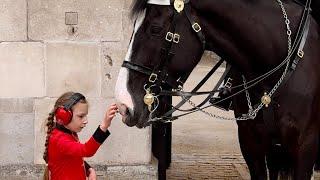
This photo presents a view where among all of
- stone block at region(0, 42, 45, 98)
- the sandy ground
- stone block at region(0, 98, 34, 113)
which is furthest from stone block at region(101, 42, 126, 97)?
the sandy ground

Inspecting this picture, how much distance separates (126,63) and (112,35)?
1952 millimetres

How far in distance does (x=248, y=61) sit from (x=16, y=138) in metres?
2.54

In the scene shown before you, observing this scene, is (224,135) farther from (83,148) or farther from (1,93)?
(83,148)

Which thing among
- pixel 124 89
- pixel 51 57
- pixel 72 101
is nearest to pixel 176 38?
pixel 124 89

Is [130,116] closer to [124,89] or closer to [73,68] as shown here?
[124,89]

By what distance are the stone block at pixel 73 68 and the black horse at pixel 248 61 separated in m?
1.74

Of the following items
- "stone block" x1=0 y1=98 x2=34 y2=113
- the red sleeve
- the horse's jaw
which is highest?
the horse's jaw

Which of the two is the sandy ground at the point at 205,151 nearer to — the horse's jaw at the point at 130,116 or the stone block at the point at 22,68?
the stone block at the point at 22,68

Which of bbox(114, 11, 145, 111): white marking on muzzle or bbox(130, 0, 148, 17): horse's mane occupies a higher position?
bbox(130, 0, 148, 17): horse's mane

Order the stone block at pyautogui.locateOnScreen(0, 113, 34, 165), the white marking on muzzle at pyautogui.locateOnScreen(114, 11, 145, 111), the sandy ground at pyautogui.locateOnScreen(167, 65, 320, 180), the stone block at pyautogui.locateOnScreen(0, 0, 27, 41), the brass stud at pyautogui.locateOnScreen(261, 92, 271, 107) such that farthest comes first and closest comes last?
1. the sandy ground at pyautogui.locateOnScreen(167, 65, 320, 180)
2. the stone block at pyautogui.locateOnScreen(0, 113, 34, 165)
3. the stone block at pyautogui.locateOnScreen(0, 0, 27, 41)
4. the brass stud at pyautogui.locateOnScreen(261, 92, 271, 107)
5. the white marking on muzzle at pyautogui.locateOnScreen(114, 11, 145, 111)

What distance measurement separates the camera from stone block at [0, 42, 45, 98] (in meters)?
4.91

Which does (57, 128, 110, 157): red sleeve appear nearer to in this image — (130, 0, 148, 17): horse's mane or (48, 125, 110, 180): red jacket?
(48, 125, 110, 180): red jacket

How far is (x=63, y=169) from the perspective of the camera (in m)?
3.39

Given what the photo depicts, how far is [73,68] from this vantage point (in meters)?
4.93
